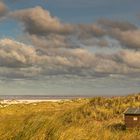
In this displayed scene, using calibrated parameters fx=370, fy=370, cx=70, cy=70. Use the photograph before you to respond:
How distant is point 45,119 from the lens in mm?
7812

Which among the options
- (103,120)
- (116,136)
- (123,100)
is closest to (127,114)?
(103,120)

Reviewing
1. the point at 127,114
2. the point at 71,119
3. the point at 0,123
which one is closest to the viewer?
the point at 0,123

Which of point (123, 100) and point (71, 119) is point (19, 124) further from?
point (123, 100)

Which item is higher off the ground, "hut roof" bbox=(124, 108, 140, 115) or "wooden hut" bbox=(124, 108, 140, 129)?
"hut roof" bbox=(124, 108, 140, 115)

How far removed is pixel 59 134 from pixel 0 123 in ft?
4.69

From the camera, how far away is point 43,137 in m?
7.60

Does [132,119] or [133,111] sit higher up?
[133,111]

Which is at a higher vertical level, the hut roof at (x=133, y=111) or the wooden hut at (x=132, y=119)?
the hut roof at (x=133, y=111)

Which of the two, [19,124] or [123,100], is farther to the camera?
[123,100]

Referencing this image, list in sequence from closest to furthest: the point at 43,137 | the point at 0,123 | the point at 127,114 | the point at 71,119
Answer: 1. the point at 43,137
2. the point at 0,123
3. the point at 127,114
4. the point at 71,119

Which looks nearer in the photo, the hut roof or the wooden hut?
the wooden hut

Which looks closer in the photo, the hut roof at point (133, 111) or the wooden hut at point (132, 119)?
the wooden hut at point (132, 119)

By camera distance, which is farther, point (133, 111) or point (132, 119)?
point (133, 111)

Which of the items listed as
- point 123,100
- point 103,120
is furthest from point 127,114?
point 123,100
